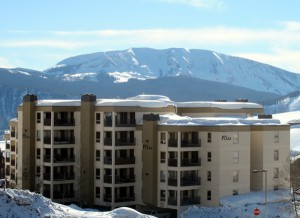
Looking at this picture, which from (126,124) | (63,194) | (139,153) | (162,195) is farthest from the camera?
(63,194)

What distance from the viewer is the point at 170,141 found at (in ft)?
279

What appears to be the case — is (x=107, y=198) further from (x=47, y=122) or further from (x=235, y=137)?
(x=235, y=137)

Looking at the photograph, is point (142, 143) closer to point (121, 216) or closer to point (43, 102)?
point (43, 102)

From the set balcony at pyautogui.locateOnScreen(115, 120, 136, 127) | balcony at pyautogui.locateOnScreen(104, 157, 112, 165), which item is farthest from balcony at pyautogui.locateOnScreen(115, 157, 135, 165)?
balcony at pyautogui.locateOnScreen(115, 120, 136, 127)

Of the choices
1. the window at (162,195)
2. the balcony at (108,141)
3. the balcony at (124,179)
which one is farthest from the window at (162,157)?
the balcony at (108,141)

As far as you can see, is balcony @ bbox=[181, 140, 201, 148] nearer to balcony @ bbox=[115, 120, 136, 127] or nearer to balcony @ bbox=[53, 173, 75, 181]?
balcony @ bbox=[115, 120, 136, 127]

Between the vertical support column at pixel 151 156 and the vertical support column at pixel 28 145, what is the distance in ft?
53.6

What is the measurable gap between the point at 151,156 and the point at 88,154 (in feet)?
29.8

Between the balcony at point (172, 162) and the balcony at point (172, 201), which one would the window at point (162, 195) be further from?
the balcony at point (172, 162)

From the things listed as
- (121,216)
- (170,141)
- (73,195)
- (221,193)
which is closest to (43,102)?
(73,195)

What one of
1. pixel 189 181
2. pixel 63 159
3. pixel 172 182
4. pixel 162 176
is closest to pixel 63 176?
pixel 63 159

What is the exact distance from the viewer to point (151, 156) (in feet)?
282

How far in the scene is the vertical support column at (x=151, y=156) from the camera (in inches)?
3376

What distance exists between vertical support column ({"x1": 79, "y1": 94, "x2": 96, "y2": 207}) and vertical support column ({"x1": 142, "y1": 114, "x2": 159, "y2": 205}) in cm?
756
